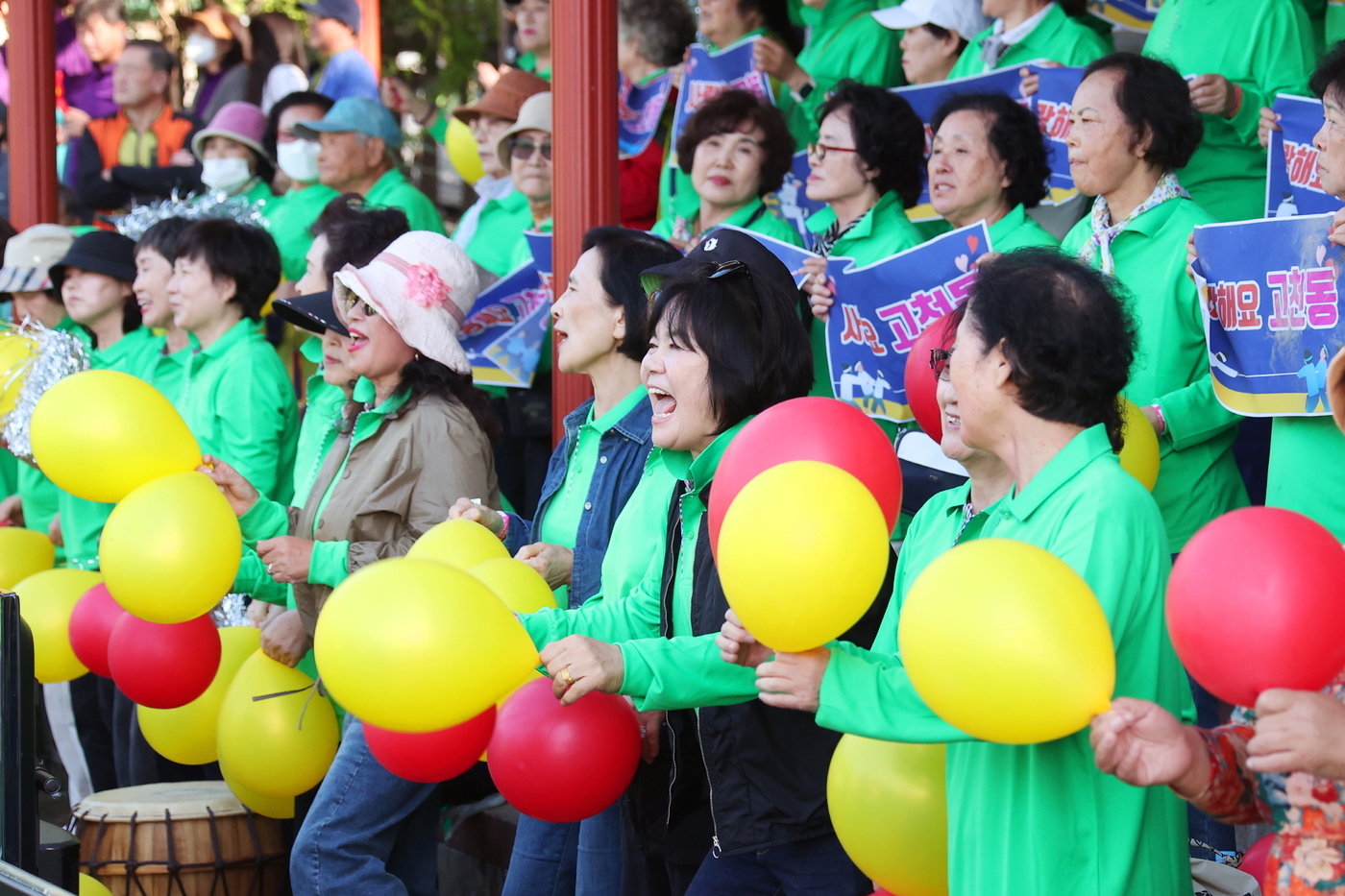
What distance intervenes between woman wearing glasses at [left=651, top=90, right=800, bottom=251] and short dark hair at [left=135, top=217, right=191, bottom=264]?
1.85 m

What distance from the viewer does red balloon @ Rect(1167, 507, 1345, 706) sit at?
6.41 ft

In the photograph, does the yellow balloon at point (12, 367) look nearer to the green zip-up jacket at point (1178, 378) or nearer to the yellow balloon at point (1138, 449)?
the green zip-up jacket at point (1178, 378)

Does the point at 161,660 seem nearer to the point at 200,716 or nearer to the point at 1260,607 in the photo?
the point at 200,716

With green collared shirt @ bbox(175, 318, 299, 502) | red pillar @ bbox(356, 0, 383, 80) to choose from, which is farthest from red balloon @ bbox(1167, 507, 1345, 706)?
red pillar @ bbox(356, 0, 383, 80)

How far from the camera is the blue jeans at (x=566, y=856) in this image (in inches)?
137

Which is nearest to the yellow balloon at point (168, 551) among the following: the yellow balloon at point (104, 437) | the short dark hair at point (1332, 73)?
the yellow balloon at point (104, 437)

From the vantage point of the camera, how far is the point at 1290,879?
211 centimetres

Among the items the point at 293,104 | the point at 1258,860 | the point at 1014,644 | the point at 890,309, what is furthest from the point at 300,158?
the point at 1014,644

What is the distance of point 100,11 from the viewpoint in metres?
9.15

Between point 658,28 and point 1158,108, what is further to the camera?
point 658,28

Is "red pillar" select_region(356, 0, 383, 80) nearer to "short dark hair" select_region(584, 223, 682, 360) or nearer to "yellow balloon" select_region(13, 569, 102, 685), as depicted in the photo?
"yellow balloon" select_region(13, 569, 102, 685)

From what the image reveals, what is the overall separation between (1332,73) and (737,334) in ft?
4.26

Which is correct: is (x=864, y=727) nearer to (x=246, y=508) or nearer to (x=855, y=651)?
(x=855, y=651)

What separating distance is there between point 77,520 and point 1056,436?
12.9ft
